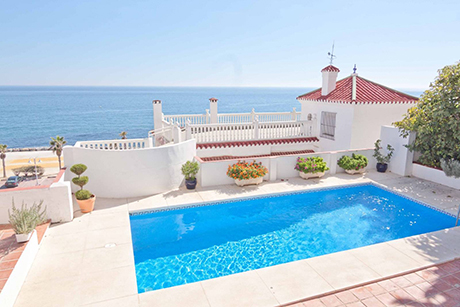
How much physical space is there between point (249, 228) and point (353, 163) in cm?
668

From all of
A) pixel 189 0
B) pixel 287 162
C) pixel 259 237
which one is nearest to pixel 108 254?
pixel 259 237

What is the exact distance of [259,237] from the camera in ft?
28.0

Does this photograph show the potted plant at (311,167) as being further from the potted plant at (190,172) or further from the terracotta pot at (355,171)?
the potted plant at (190,172)

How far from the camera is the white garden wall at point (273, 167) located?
11797 millimetres

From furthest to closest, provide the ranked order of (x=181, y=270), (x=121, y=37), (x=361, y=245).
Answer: (x=121, y=37) < (x=361, y=245) < (x=181, y=270)

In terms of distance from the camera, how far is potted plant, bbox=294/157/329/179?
12539mm

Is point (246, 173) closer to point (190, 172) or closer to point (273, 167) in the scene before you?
point (273, 167)

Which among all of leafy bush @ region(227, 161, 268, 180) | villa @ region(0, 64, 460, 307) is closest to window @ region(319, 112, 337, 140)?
villa @ region(0, 64, 460, 307)

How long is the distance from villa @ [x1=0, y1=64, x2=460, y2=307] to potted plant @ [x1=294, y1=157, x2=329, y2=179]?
3.4 inches

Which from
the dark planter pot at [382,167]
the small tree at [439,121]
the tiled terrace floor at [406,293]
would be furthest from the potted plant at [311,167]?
the tiled terrace floor at [406,293]

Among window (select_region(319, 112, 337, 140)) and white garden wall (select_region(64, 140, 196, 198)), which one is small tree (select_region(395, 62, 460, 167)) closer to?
window (select_region(319, 112, 337, 140))

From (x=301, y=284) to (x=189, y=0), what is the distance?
2823cm

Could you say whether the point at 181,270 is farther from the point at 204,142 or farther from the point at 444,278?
the point at 204,142

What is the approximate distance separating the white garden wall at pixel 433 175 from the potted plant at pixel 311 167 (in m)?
4.14
